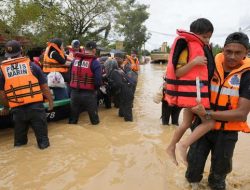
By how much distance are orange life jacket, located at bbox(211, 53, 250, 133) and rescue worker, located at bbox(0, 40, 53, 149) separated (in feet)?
8.98

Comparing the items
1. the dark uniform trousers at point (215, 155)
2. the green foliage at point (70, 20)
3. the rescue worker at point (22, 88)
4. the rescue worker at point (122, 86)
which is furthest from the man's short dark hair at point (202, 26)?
the green foliage at point (70, 20)

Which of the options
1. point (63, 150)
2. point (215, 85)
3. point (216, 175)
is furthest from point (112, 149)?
point (215, 85)

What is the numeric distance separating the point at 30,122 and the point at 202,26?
3.09 meters

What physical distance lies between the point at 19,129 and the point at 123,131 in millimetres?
2191

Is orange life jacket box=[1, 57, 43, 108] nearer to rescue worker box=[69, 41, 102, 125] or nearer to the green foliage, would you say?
rescue worker box=[69, 41, 102, 125]

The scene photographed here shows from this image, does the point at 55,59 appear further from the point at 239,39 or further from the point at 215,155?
the point at 239,39

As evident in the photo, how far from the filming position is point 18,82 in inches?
190

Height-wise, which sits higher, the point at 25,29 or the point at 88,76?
the point at 25,29

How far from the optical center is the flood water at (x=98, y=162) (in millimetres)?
3963

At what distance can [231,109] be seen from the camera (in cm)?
315

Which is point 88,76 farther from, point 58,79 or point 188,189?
point 188,189

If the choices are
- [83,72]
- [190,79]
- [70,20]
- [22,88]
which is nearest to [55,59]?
[83,72]

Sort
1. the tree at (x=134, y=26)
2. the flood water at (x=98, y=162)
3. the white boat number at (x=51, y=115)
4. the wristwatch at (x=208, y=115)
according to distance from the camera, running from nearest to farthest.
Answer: the wristwatch at (x=208, y=115) < the flood water at (x=98, y=162) < the white boat number at (x=51, y=115) < the tree at (x=134, y=26)

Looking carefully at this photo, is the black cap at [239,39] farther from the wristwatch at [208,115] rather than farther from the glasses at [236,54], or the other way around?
the wristwatch at [208,115]
